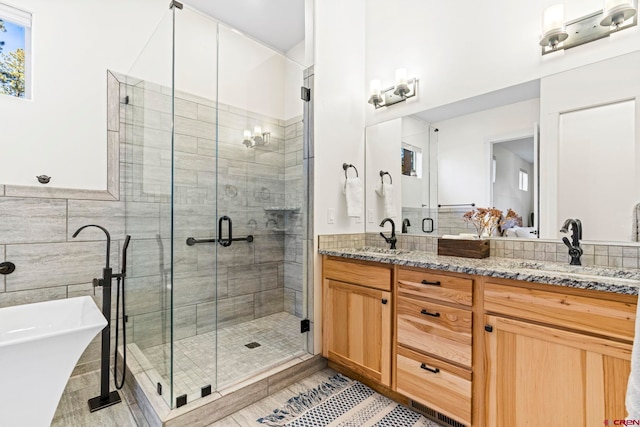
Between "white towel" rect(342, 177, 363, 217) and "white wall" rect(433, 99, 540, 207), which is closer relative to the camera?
"white wall" rect(433, 99, 540, 207)

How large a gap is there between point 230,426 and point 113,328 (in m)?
1.29

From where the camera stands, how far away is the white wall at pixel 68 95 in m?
1.96

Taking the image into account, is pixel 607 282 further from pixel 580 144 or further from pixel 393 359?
pixel 393 359

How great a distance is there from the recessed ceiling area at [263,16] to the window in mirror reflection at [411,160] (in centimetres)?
173

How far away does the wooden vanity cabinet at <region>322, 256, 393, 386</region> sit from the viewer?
191cm

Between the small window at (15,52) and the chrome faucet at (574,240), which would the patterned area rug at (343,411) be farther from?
the small window at (15,52)

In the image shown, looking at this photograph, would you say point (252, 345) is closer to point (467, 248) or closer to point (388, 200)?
point (388, 200)

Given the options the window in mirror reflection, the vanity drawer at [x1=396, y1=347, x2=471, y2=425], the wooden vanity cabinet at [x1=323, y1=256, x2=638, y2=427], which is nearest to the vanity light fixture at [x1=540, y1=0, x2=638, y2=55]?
the window in mirror reflection

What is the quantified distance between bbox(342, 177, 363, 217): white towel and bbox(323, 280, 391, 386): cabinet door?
0.62m

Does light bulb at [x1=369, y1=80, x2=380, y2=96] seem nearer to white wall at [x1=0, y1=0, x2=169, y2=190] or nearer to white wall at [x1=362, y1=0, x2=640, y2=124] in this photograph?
white wall at [x1=362, y1=0, x2=640, y2=124]

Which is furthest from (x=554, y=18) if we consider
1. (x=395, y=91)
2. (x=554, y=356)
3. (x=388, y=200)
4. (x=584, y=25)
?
(x=554, y=356)

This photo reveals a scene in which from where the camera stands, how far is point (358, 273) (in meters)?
2.07

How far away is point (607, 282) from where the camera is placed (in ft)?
3.78

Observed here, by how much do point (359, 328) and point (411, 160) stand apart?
1.41 meters
